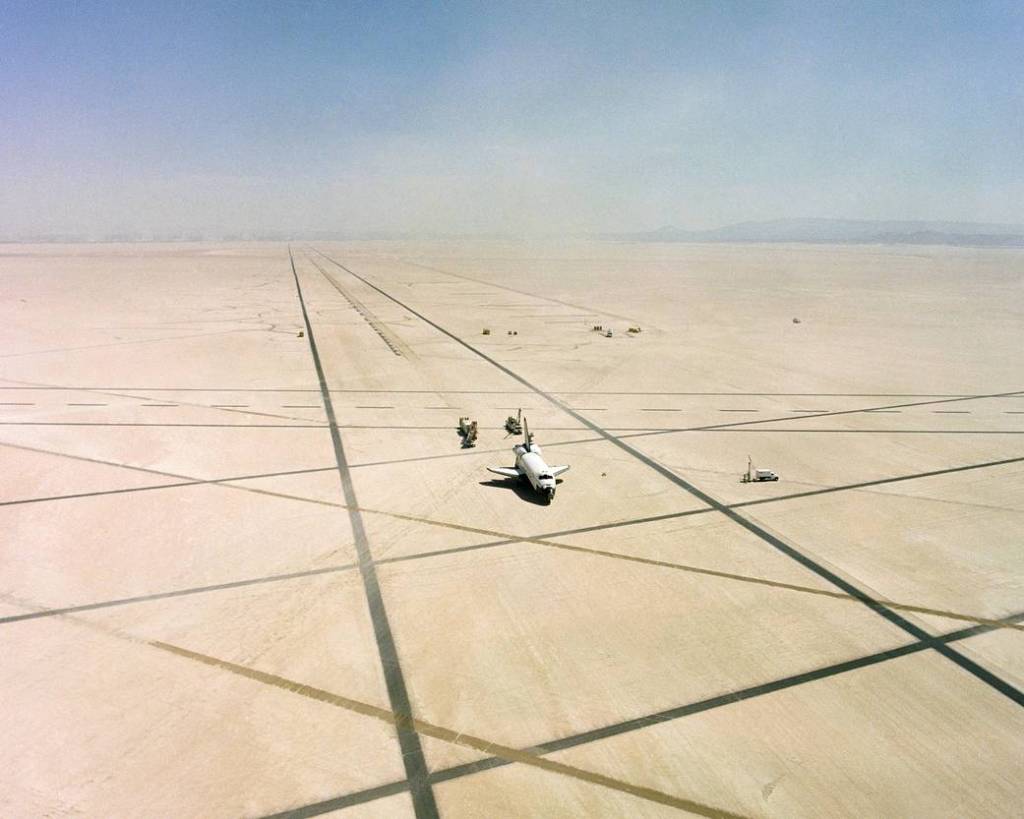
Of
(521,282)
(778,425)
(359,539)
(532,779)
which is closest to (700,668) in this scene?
(532,779)

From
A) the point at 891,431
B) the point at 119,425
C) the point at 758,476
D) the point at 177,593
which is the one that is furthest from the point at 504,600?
the point at 891,431

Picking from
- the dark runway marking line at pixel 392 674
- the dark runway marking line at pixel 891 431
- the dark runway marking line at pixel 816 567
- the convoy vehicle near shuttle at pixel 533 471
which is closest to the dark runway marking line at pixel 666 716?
the dark runway marking line at pixel 392 674

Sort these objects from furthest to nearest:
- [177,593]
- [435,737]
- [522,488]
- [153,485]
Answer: [522,488] < [153,485] < [177,593] < [435,737]

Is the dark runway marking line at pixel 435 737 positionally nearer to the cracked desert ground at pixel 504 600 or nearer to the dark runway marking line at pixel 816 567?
the cracked desert ground at pixel 504 600

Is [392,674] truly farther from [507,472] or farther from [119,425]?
[119,425]

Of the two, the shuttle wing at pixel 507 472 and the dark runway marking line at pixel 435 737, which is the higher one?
the dark runway marking line at pixel 435 737

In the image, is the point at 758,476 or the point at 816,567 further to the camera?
the point at 758,476
